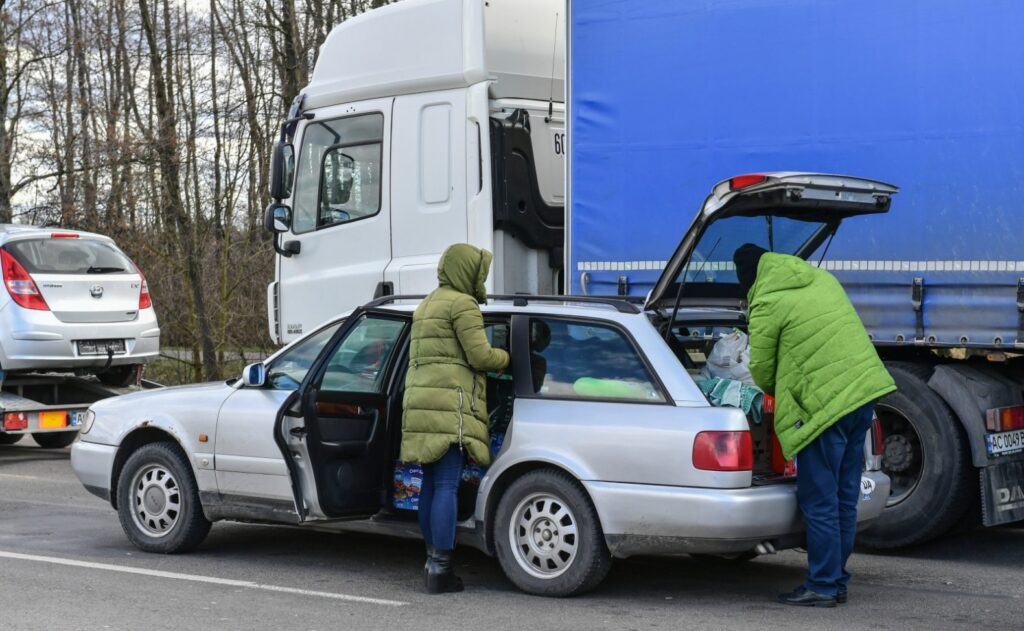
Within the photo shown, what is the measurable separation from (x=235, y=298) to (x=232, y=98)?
4.47m

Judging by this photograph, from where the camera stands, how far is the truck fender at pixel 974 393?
7848 mm

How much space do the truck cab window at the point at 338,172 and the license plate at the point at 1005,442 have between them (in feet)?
15.6

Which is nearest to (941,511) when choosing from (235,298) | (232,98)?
(235,298)

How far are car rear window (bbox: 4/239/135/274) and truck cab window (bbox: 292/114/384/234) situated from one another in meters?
3.21

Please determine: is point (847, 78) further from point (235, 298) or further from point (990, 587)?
point (235, 298)

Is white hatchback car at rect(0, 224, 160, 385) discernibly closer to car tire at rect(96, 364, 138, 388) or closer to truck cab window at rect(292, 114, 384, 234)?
car tire at rect(96, 364, 138, 388)

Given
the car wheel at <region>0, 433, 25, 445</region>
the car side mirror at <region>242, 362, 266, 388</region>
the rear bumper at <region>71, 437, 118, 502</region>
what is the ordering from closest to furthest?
the car side mirror at <region>242, 362, 266, 388</region> → the rear bumper at <region>71, 437, 118, 502</region> → the car wheel at <region>0, 433, 25, 445</region>

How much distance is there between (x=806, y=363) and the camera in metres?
6.50

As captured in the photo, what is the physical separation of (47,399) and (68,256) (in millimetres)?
1382

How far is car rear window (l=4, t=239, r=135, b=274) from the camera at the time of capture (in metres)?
12.8

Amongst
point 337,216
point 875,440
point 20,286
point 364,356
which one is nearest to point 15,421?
point 20,286

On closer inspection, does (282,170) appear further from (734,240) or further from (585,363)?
(585,363)

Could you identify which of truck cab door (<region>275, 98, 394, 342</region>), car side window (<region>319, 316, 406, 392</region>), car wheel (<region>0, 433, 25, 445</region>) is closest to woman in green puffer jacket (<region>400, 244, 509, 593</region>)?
car side window (<region>319, 316, 406, 392</region>)

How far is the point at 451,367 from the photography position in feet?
22.2
